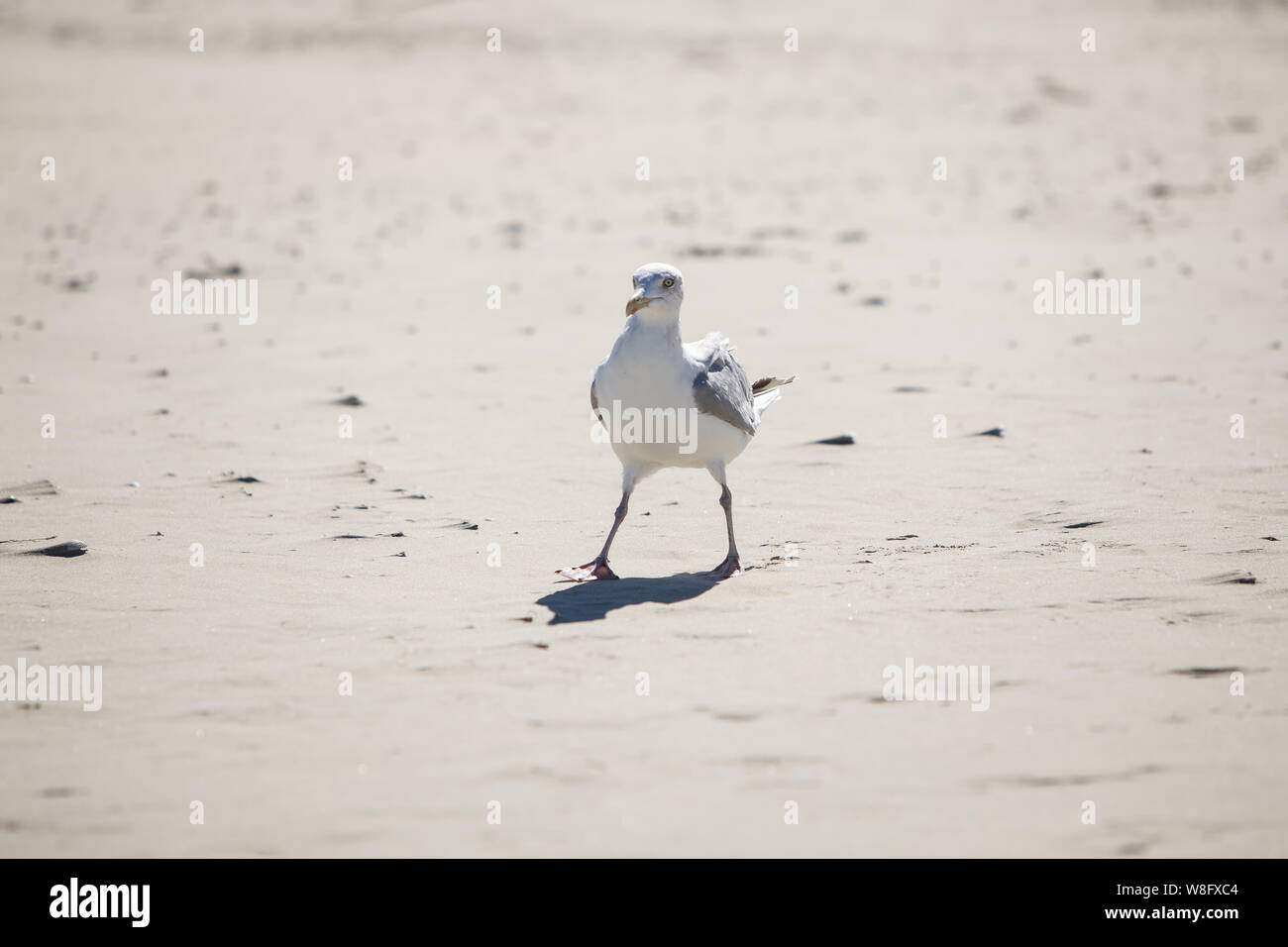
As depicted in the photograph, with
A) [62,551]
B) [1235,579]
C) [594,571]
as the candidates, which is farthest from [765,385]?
[62,551]

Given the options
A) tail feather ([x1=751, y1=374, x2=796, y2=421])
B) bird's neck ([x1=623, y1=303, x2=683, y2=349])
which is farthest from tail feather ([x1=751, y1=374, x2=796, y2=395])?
bird's neck ([x1=623, y1=303, x2=683, y2=349])

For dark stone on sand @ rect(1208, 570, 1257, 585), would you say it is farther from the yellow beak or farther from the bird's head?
the yellow beak

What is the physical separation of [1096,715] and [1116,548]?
2.19 metres

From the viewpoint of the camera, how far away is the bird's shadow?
6.32m

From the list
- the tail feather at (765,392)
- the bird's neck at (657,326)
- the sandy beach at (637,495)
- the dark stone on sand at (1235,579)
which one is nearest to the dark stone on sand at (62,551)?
the sandy beach at (637,495)

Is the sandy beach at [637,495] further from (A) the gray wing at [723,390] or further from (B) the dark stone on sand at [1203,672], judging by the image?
(A) the gray wing at [723,390]

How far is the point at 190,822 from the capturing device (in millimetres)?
4379

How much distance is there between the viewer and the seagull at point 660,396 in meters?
6.84

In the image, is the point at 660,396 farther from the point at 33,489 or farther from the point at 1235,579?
the point at 33,489

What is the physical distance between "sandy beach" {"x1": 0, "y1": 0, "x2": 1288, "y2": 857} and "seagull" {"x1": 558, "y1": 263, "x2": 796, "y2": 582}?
0.57m

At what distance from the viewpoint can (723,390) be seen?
Result: 23.3 feet

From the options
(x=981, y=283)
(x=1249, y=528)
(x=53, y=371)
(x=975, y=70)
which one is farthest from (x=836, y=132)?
(x=1249, y=528)

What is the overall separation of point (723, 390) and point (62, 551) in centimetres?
350

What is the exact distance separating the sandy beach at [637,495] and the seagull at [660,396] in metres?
0.57
